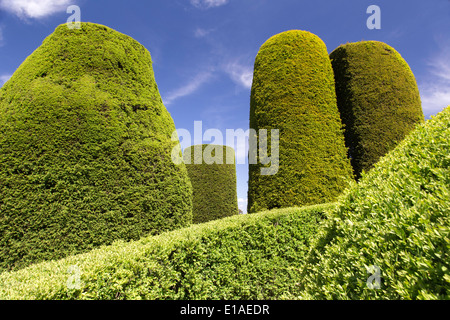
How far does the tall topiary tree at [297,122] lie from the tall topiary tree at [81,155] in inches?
129

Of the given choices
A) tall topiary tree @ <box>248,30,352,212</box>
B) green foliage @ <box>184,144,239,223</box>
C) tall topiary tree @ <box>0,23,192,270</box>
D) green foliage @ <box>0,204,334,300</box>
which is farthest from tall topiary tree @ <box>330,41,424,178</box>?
green foliage @ <box>184,144,239,223</box>

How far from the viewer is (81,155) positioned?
437 cm

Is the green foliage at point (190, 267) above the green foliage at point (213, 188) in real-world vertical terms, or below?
below

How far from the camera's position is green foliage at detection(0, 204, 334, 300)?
7.52 ft

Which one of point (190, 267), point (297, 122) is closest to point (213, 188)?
point (297, 122)

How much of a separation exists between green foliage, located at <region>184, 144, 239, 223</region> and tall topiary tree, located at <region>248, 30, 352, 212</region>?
5.43m

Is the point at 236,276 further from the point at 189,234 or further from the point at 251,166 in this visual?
the point at 251,166

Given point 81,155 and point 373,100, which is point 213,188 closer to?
point 373,100

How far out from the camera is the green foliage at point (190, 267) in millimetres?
2291

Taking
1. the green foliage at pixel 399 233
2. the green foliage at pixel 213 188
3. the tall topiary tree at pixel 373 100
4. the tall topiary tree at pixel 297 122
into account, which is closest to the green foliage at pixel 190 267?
the green foliage at pixel 399 233

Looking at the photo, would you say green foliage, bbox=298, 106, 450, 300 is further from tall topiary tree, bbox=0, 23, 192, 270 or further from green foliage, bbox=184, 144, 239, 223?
green foliage, bbox=184, 144, 239, 223

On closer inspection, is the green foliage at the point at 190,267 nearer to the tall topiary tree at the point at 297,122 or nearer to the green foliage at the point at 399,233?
the green foliage at the point at 399,233
